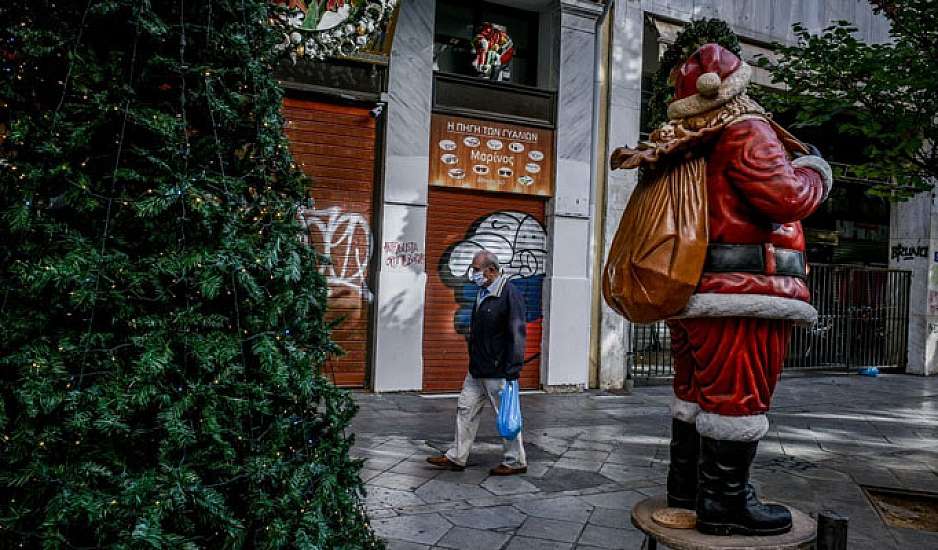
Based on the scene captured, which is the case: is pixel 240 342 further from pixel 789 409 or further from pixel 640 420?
pixel 789 409

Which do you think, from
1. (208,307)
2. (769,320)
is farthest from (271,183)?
(769,320)

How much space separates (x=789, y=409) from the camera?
389 inches

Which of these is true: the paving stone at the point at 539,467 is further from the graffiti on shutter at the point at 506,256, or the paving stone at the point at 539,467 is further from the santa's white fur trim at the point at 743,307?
the graffiti on shutter at the point at 506,256

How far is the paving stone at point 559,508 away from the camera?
485 cm

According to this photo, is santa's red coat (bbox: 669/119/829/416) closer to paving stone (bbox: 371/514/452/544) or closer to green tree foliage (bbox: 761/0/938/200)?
paving stone (bbox: 371/514/452/544)

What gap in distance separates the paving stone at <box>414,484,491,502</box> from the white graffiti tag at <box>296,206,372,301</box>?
450 cm

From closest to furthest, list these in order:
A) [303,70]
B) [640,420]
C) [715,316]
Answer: [715,316], [640,420], [303,70]

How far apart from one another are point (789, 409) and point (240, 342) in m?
9.34

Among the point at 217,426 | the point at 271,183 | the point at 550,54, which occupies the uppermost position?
the point at 550,54

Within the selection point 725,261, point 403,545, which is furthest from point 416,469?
point 725,261

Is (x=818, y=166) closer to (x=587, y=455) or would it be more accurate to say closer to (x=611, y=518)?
(x=611, y=518)

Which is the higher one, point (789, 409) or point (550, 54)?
point (550, 54)

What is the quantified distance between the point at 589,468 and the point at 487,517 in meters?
1.70

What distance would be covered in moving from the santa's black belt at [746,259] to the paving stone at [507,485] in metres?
3.12
